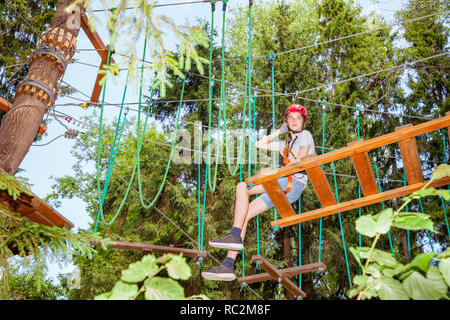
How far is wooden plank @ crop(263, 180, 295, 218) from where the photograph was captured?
3469 millimetres

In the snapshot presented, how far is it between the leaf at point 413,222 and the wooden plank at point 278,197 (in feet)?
7.95

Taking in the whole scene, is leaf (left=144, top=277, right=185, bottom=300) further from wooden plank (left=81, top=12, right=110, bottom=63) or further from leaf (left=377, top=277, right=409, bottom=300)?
wooden plank (left=81, top=12, right=110, bottom=63)

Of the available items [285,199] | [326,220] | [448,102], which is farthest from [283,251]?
[285,199]

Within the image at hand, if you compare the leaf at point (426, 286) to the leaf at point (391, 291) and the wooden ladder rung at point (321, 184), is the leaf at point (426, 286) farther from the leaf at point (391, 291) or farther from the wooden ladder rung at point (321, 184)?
the wooden ladder rung at point (321, 184)

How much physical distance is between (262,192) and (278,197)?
48 centimetres

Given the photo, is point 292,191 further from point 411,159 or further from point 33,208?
point 33,208

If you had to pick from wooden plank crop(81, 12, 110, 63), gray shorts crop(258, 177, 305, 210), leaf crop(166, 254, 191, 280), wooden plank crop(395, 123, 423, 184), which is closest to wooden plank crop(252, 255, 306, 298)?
gray shorts crop(258, 177, 305, 210)

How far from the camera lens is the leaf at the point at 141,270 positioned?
0.86 m

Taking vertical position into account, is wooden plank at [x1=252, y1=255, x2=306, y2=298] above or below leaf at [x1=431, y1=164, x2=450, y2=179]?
above

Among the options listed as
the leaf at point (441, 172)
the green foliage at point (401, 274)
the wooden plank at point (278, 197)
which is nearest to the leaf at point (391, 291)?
the green foliage at point (401, 274)

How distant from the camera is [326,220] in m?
9.84
